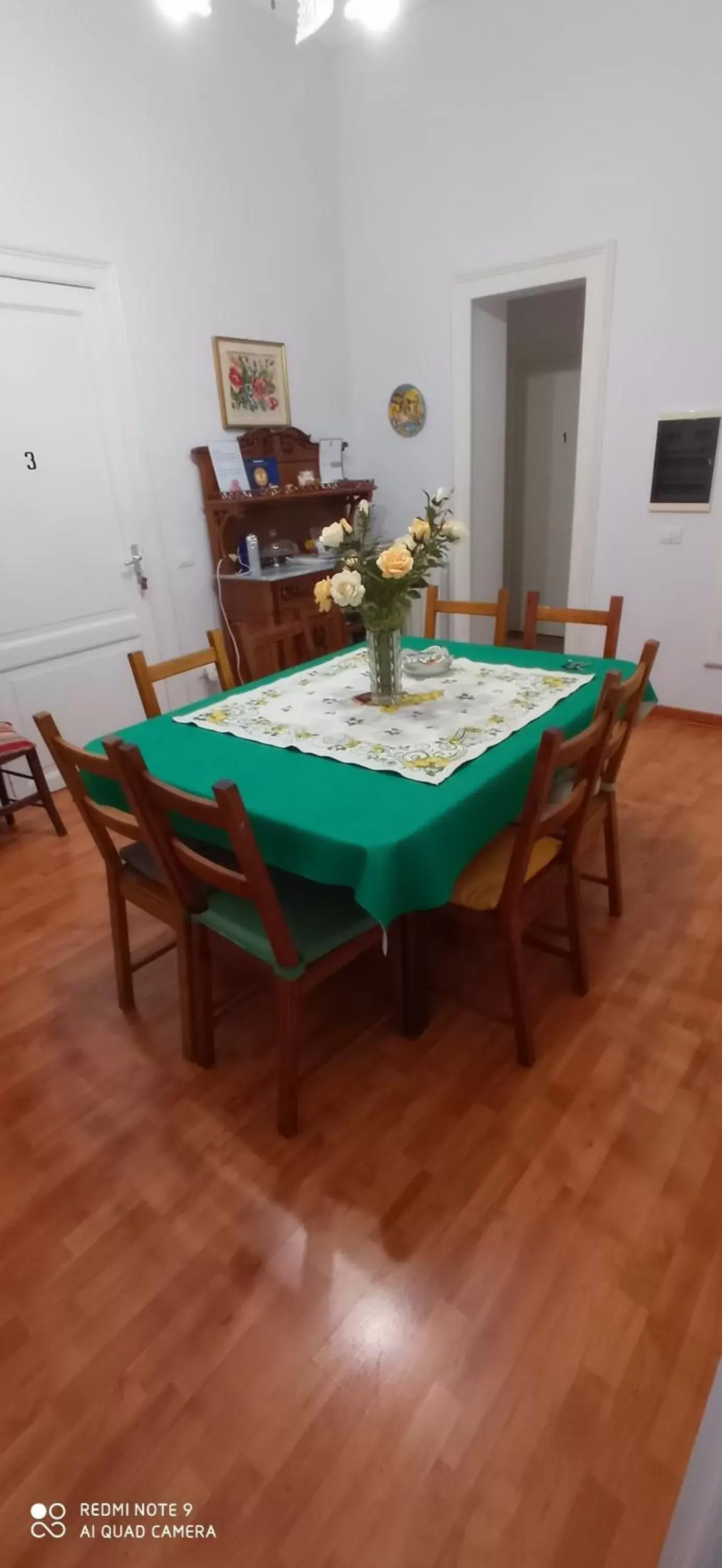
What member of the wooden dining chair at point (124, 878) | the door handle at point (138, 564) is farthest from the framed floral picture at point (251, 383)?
the wooden dining chair at point (124, 878)

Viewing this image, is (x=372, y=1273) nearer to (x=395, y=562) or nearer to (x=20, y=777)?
(x=395, y=562)

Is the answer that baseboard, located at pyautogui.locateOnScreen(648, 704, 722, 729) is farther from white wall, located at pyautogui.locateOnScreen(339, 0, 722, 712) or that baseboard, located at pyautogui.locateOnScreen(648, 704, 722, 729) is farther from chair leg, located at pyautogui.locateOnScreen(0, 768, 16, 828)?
chair leg, located at pyautogui.locateOnScreen(0, 768, 16, 828)

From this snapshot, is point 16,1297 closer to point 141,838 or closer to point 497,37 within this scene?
point 141,838

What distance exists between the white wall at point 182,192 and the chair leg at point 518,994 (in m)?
2.90

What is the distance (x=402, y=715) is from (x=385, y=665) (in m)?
0.17

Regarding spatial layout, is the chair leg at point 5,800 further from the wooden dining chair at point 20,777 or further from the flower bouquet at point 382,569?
the flower bouquet at point 382,569

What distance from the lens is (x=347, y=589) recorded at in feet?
6.06

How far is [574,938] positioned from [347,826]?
86 cm

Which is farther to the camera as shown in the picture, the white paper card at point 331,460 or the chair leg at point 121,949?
the white paper card at point 331,460

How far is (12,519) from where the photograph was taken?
126 inches

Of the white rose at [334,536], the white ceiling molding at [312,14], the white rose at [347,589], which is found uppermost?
the white ceiling molding at [312,14]

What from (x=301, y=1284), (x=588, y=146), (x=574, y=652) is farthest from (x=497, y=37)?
(x=301, y=1284)

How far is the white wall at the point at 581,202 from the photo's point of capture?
323 centimetres

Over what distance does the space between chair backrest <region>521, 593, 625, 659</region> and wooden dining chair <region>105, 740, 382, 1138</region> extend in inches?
54.2
